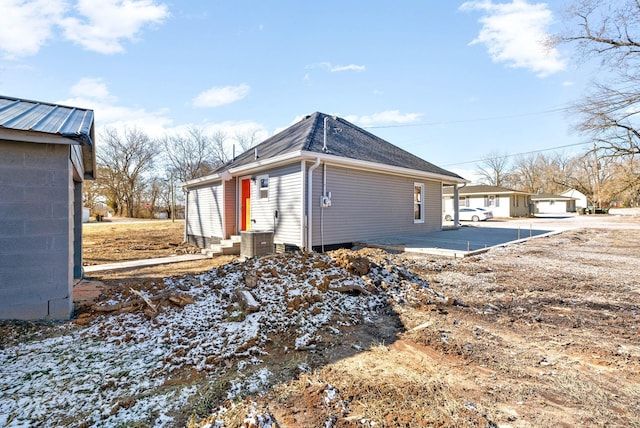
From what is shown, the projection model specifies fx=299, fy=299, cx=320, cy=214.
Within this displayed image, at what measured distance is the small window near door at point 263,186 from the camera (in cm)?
973

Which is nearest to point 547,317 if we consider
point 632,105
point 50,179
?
point 50,179

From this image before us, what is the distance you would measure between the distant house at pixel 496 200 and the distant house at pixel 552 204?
37.3 ft

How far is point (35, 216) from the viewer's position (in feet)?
12.2

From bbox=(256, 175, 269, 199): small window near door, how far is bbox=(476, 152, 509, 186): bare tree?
52081 millimetres

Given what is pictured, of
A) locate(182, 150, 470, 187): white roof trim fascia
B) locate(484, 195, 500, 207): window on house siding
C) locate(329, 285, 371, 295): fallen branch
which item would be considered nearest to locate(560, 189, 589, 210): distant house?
locate(484, 195, 500, 207): window on house siding

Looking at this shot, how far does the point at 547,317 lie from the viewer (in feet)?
13.3

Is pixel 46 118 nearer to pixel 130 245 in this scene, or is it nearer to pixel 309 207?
pixel 309 207

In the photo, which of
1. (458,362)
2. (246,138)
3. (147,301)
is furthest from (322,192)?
(246,138)

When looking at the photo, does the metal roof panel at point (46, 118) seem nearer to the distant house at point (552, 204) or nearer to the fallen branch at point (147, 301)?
the fallen branch at point (147, 301)

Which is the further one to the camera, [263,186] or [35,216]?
[263,186]

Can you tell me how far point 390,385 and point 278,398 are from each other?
911 millimetres

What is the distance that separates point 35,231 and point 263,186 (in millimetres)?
6534

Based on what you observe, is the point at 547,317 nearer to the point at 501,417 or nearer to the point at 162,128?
the point at 501,417

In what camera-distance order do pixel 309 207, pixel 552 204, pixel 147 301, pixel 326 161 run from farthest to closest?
1. pixel 552 204
2. pixel 326 161
3. pixel 309 207
4. pixel 147 301
